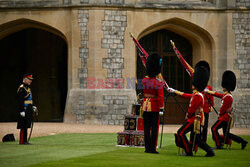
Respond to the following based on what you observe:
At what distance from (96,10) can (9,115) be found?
6966mm

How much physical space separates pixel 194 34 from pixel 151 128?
9.96m

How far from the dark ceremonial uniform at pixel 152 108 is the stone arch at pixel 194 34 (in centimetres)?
919

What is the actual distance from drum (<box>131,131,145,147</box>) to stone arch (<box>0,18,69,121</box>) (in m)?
11.8

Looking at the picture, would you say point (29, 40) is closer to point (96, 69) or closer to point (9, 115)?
point (9, 115)

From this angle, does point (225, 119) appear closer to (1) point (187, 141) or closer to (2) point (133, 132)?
(2) point (133, 132)

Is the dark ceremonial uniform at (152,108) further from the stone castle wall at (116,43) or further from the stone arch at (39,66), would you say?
the stone arch at (39,66)

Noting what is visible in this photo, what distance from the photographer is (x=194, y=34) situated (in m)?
18.4

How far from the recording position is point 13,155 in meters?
8.30

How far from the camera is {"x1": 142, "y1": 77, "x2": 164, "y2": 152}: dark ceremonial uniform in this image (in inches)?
347

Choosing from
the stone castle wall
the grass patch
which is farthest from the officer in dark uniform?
the stone castle wall

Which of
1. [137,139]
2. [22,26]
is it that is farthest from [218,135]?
[22,26]

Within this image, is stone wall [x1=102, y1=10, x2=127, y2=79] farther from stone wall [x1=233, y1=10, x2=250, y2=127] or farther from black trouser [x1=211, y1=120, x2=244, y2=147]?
black trouser [x1=211, y1=120, x2=244, y2=147]

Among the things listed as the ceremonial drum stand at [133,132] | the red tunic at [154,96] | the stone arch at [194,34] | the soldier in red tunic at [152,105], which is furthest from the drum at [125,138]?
the stone arch at [194,34]

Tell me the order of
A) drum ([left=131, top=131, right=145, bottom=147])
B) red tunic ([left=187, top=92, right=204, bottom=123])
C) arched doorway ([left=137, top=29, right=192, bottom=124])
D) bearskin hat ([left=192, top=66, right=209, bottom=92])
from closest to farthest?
1. red tunic ([left=187, top=92, right=204, bottom=123])
2. bearskin hat ([left=192, top=66, right=209, bottom=92])
3. drum ([left=131, top=131, right=145, bottom=147])
4. arched doorway ([left=137, top=29, right=192, bottom=124])
